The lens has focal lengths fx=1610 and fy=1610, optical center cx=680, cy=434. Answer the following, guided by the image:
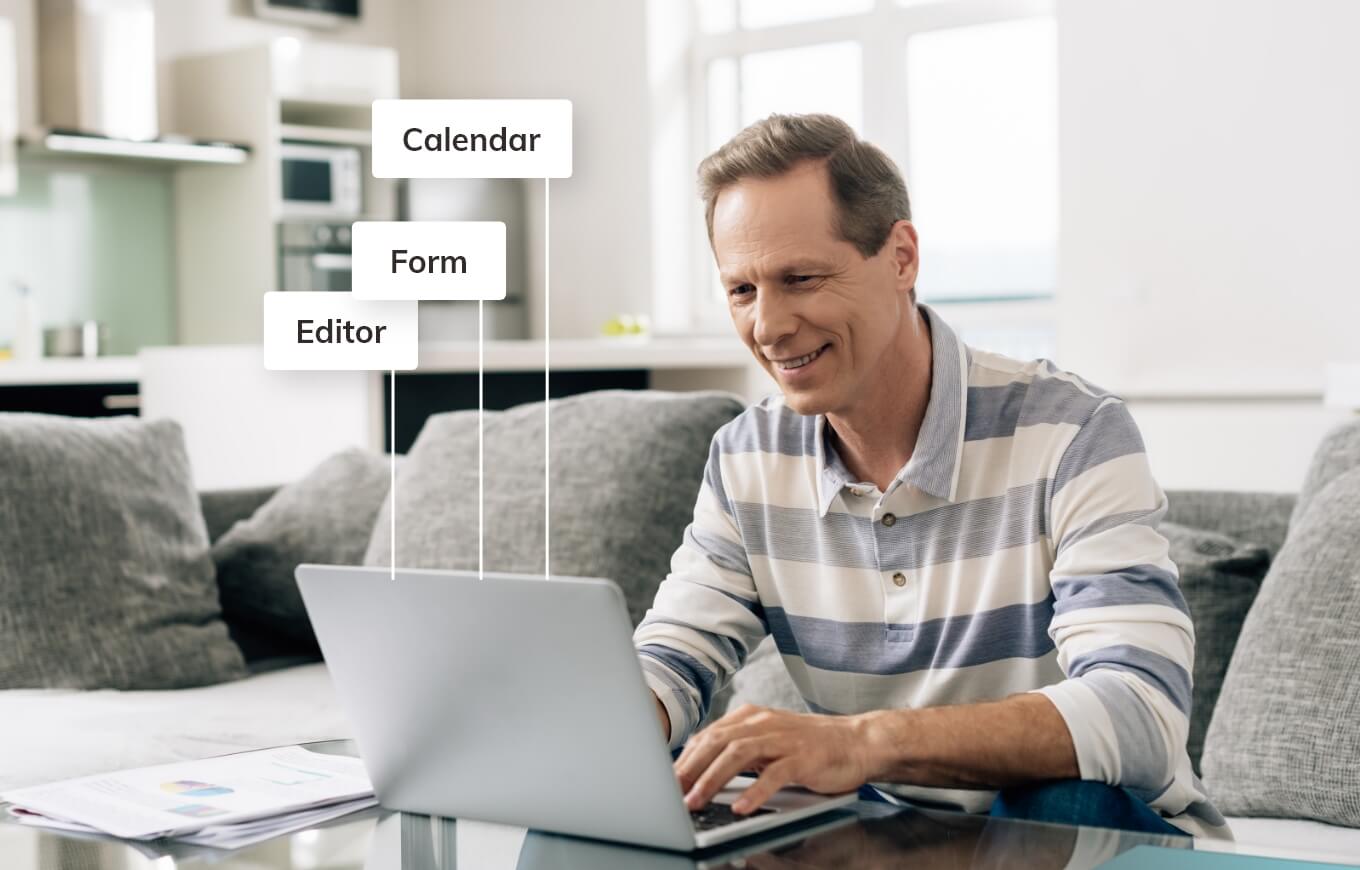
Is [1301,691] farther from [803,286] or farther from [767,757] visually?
[767,757]

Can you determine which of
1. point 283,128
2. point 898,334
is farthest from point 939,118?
point 898,334

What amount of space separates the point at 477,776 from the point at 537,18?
618 cm

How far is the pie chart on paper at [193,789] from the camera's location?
123 centimetres

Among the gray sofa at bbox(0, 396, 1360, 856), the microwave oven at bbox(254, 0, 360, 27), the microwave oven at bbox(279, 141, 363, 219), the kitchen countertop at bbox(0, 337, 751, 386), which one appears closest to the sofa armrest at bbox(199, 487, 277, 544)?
the gray sofa at bbox(0, 396, 1360, 856)

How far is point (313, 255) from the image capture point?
20.2 ft

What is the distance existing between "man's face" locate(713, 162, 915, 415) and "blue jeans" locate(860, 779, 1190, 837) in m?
0.44

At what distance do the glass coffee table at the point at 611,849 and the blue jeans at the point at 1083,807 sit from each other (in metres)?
0.12

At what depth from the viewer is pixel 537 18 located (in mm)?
6961

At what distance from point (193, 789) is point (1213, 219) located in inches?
157

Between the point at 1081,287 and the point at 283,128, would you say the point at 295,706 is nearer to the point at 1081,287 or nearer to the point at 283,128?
the point at 1081,287

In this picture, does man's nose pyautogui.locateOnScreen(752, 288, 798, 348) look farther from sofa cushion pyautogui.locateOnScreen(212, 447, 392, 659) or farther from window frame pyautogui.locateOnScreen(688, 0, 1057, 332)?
window frame pyautogui.locateOnScreen(688, 0, 1057, 332)

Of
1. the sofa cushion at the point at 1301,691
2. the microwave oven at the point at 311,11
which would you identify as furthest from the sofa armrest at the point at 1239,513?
the microwave oven at the point at 311,11

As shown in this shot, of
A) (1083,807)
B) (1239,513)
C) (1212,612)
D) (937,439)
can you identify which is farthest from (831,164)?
(1239,513)

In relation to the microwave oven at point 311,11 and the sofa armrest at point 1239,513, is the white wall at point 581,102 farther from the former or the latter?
the sofa armrest at point 1239,513
